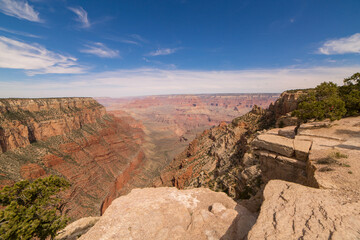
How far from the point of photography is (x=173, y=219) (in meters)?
9.37

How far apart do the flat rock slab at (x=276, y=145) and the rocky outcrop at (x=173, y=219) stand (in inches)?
216

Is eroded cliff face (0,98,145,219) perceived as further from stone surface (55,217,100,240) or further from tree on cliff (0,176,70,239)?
tree on cliff (0,176,70,239)

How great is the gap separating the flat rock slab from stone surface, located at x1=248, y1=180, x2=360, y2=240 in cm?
465

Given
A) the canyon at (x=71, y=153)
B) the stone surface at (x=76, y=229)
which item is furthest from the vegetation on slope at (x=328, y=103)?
the canyon at (x=71, y=153)

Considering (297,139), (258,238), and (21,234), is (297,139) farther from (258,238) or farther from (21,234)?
(21,234)

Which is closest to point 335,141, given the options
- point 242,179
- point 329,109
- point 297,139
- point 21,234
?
point 297,139

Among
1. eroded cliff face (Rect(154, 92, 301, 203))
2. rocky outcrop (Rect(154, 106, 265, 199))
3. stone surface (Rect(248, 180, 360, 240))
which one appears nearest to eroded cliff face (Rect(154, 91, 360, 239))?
stone surface (Rect(248, 180, 360, 240))

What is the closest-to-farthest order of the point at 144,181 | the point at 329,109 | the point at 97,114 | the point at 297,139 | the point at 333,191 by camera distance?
the point at 333,191, the point at 297,139, the point at 329,109, the point at 144,181, the point at 97,114

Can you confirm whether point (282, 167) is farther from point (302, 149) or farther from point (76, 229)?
point (76, 229)

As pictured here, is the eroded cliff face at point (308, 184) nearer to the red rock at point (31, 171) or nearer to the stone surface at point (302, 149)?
the stone surface at point (302, 149)

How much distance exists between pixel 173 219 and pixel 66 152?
75.0m

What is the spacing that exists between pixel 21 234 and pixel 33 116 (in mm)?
78176

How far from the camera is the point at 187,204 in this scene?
10.9 meters

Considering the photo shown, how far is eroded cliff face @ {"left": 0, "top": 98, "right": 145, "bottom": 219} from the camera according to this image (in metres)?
49.4
